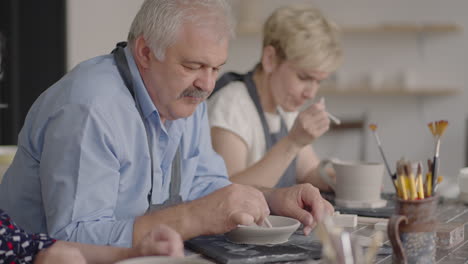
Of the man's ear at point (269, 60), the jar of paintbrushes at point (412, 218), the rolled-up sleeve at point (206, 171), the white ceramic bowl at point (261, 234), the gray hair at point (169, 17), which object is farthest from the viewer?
the man's ear at point (269, 60)

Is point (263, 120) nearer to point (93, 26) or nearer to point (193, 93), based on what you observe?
point (193, 93)

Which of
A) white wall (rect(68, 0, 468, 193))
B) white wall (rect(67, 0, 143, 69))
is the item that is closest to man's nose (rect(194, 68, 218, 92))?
white wall (rect(67, 0, 143, 69))

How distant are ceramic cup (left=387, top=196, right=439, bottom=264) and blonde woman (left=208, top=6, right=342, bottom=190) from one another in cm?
104

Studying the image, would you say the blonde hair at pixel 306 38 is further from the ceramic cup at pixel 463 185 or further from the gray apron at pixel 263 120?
the ceramic cup at pixel 463 185

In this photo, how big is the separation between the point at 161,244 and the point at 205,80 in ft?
1.73

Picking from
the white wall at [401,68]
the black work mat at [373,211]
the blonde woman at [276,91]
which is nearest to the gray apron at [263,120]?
the blonde woman at [276,91]

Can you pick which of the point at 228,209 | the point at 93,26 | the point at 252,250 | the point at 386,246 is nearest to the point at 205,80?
the point at 228,209

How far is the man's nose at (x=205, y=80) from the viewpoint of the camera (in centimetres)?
158

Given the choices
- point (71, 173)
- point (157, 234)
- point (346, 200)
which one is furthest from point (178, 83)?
point (346, 200)

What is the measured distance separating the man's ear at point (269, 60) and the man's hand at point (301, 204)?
88 cm

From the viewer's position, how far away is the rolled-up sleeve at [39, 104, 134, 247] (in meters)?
1.38

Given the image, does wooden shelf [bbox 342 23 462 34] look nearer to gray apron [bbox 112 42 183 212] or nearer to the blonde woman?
the blonde woman

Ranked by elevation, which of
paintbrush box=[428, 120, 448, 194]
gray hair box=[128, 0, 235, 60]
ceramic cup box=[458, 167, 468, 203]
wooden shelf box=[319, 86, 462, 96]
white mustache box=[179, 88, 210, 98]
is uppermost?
gray hair box=[128, 0, 235, 60]

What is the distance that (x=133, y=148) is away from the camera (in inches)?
61.3
